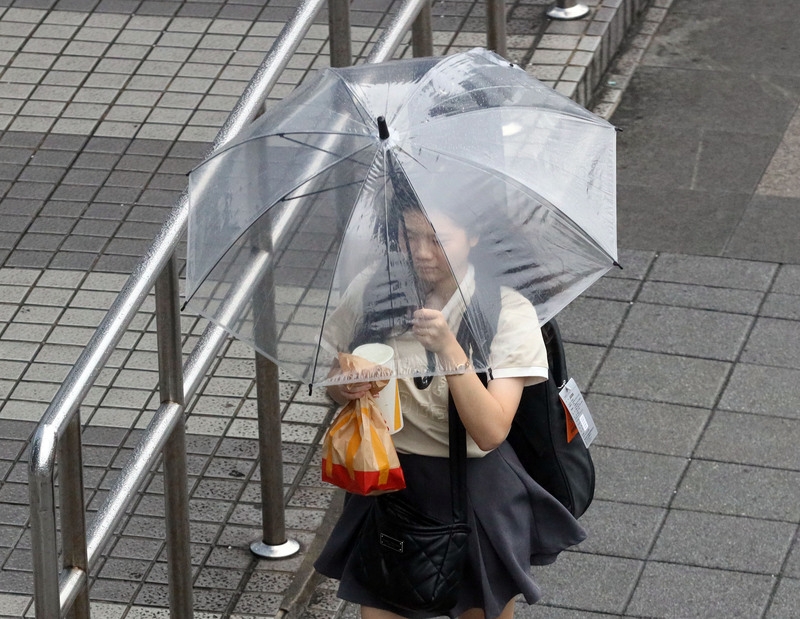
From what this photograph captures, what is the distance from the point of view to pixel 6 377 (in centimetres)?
469

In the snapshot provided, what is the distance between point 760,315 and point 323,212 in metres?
2.58

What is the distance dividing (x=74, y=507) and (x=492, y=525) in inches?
33.4

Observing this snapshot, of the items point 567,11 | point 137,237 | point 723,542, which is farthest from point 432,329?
point 567,11

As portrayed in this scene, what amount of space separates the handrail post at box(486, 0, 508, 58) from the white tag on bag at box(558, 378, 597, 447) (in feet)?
7.87

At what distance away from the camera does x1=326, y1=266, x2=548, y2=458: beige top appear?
265cm

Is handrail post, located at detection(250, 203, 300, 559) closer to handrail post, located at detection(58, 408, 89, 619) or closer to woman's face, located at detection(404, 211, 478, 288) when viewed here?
handrail post, located at detection(58, 408, 89, 619)

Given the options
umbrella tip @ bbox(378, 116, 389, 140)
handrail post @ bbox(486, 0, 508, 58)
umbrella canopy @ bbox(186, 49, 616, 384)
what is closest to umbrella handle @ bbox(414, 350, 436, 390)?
umbrella canopy @ bbox(186, 49, 616, 384)

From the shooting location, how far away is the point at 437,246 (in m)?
2.61

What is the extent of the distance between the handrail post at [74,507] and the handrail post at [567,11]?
4.29 m

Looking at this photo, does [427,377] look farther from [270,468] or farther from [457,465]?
[270,468]

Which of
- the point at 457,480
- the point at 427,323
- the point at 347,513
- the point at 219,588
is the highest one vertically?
the point at 427,323

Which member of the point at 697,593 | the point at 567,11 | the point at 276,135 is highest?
the point at 276,135

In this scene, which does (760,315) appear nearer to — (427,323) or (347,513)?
(347,513)

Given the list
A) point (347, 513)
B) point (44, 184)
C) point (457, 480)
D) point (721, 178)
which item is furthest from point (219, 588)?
point (721, 178)
